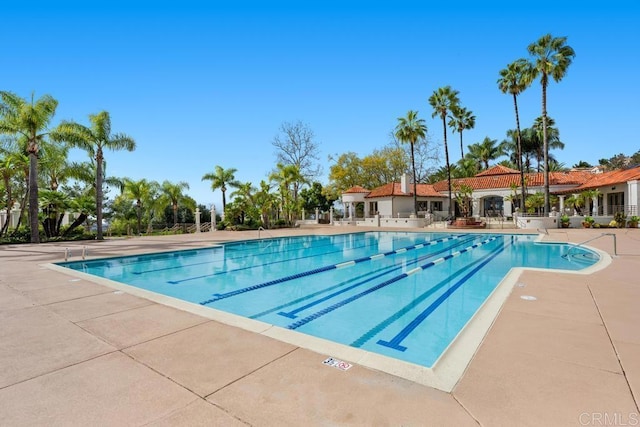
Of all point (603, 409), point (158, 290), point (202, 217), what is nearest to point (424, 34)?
point (158, 290)

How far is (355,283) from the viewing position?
8625mm

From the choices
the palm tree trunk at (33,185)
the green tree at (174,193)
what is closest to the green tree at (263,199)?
the green tree at (174,193)

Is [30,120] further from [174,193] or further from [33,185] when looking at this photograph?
[174,193]

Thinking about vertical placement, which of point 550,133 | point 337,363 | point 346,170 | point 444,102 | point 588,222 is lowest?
point 337,363

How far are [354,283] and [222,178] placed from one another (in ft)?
86.5

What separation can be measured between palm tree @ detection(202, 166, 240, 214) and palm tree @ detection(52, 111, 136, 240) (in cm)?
1244

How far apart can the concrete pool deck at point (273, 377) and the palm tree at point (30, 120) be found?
15035 millimetres

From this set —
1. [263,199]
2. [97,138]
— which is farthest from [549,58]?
[97,138]

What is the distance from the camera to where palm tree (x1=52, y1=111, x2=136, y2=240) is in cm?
1717

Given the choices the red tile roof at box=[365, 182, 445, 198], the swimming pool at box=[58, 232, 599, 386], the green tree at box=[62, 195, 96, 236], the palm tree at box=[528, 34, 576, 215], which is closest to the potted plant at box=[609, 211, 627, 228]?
the palm tree at box=[528, 34, 576, 215]

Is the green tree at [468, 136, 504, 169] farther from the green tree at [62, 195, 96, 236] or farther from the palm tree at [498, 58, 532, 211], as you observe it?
the green tree at [62, 195, 96, 236]

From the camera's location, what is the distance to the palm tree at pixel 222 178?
32.0 metres

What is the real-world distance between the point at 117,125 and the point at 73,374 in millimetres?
19756

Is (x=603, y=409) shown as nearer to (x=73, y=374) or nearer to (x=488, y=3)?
(x=73, y=374)
